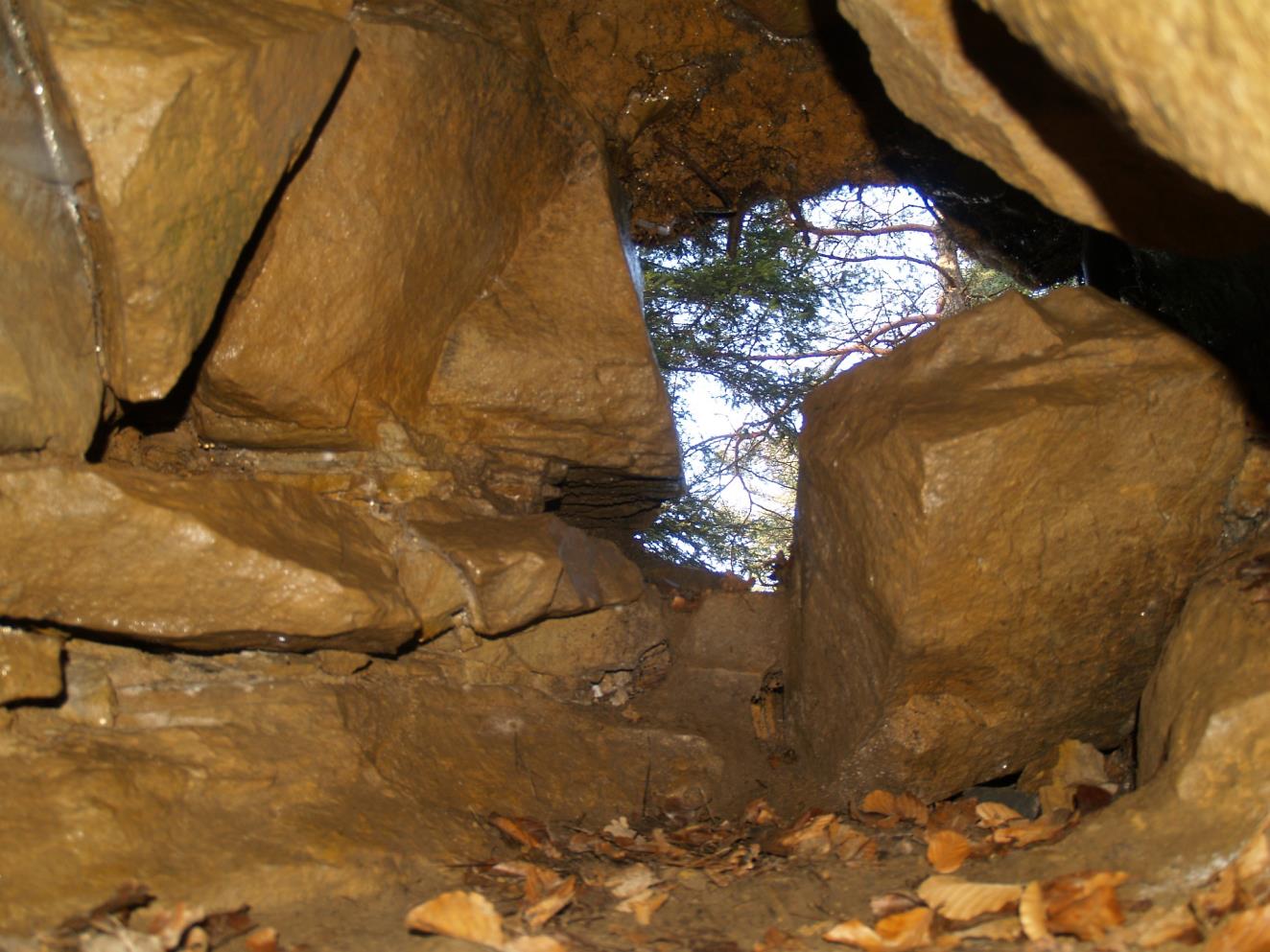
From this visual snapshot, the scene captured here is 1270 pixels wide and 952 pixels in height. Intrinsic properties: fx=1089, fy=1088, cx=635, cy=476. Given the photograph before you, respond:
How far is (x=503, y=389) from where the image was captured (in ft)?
10.5

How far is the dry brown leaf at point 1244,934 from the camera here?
1446 mm

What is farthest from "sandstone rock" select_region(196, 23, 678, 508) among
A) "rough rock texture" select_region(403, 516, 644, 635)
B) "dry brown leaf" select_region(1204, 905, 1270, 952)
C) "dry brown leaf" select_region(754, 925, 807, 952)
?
"dry brown leaf" select_region(1204, 905, 1270, 952)

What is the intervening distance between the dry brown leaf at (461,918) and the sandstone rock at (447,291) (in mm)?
1393

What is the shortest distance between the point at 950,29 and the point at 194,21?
1.46 meters

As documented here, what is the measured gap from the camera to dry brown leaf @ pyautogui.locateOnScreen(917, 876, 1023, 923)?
5.82 feet

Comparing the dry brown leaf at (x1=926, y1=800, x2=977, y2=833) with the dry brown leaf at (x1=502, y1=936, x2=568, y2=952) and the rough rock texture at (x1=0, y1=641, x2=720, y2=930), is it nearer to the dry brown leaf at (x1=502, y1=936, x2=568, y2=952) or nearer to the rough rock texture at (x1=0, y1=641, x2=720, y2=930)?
the rough rock texture at (x1=0, y1=641, x2=720, y2=930)

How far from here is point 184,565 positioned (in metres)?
2.20

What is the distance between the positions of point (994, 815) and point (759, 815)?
0.63m

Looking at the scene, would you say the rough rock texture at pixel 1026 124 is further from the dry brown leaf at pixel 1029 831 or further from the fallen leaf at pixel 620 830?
the fallen leaf at pixel 620 830

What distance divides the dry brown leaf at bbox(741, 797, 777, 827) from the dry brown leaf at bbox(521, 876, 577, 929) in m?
0.84

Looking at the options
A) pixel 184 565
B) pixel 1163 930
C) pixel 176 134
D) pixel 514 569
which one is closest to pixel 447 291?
pixel 514 569

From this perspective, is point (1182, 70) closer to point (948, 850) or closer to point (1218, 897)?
point (1218, 897)

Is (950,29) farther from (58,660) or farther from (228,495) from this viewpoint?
(58,660)

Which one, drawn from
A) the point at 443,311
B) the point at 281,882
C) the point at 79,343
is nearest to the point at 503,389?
the point at 443,311
